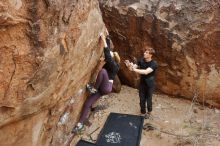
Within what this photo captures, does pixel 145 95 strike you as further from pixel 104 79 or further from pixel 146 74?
pixel 104 79

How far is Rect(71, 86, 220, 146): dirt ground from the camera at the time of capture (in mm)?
6473

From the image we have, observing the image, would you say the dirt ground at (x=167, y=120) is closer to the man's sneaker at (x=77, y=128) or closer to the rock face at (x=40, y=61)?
the man's sneaker at (x=77, y=128)

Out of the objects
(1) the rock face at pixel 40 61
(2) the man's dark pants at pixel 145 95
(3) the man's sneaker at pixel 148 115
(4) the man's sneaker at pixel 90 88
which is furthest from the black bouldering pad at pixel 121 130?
(1) the rock face at pixel 40 61

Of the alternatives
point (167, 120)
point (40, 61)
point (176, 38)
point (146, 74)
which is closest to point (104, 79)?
point (146, 74)

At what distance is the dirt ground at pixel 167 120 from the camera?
21.2 ft

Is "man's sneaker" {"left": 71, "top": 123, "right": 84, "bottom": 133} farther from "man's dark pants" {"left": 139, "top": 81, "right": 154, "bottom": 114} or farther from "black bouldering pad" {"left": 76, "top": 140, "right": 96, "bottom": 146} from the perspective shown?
"man's dark pants" {"left": 139, "top": 81, "right": 154, "bottom": 114}

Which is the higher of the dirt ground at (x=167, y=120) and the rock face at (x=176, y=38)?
the rock face at (x=176, y=38)

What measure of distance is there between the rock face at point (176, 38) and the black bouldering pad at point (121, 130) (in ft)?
3.97

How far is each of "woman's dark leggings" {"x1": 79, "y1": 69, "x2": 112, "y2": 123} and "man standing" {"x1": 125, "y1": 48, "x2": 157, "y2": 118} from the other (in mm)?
473

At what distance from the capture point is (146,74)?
21.5 ft

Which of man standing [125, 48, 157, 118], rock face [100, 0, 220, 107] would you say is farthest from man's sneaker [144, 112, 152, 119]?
rock face [100, 0, 220, 107]

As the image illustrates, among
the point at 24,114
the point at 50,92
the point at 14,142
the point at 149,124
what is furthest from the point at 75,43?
the point at 149,124

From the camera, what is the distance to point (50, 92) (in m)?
4.77

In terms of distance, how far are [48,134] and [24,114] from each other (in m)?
0.99
